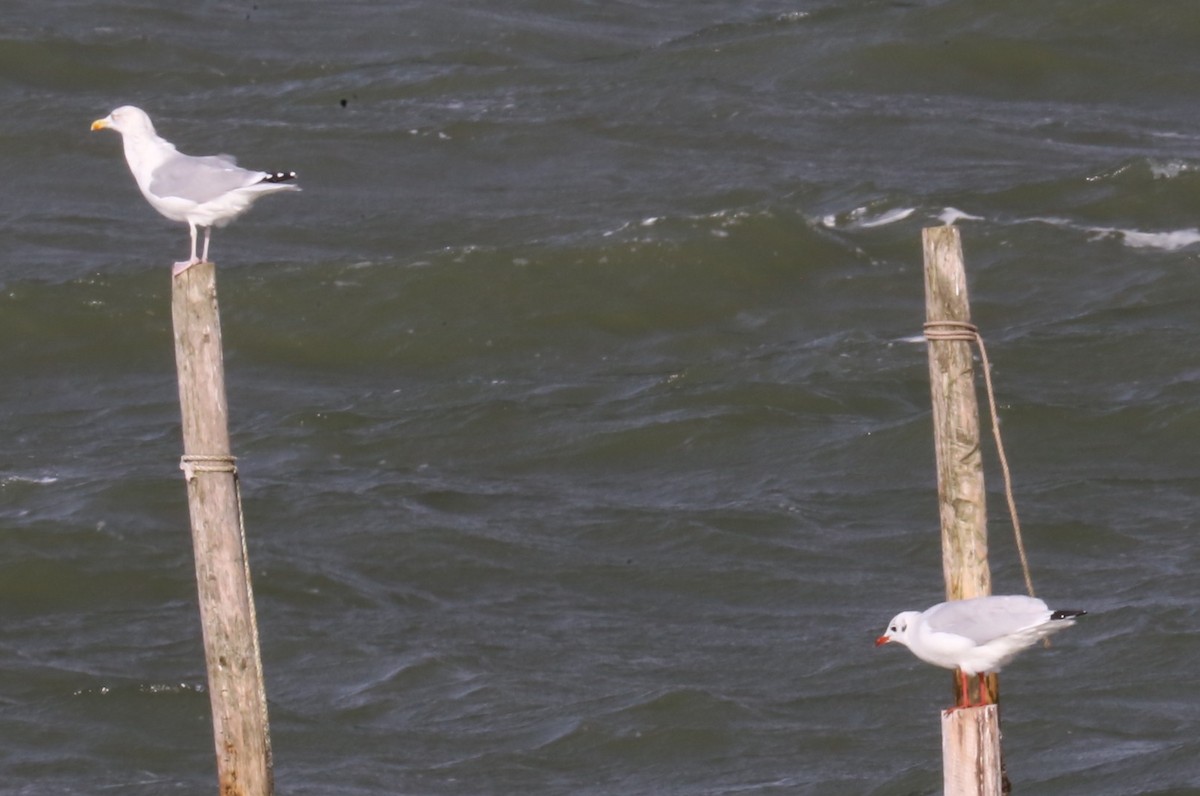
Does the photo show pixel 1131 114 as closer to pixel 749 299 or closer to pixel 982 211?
pixel 982 211

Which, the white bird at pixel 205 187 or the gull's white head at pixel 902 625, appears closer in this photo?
the gull's white head at pixel 902 625

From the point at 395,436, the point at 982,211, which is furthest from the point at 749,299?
the point at 395,436

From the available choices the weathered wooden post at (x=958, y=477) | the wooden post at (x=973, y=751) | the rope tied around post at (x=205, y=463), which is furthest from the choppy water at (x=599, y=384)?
the rope tied around post at (x=205, y=463)

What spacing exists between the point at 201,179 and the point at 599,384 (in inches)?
336

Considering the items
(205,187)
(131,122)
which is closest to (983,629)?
(205,187)

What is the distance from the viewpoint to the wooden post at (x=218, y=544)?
782 cm

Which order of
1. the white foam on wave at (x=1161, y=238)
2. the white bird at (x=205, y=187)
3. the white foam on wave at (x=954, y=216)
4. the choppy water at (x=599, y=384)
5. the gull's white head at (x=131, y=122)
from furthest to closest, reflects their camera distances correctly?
the white foam on wave at (x=954, y=216) < the white foam on wave at (x=1161, y=238) < the choppy water at (x=599, y=384) < the gull's white head at (x=131, y=122) < the white bird at (x=205, y=187)

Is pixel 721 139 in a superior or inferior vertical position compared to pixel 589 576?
superior

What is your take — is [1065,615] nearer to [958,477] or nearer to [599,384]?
[958,477]

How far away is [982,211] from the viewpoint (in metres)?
20.3

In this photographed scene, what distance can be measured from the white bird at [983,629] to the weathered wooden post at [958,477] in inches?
6.7

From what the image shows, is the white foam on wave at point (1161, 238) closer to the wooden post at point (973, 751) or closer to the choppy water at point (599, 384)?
the choppy water at point (599, 384)

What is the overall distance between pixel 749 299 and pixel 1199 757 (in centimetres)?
864

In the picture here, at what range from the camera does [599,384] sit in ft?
57.0
